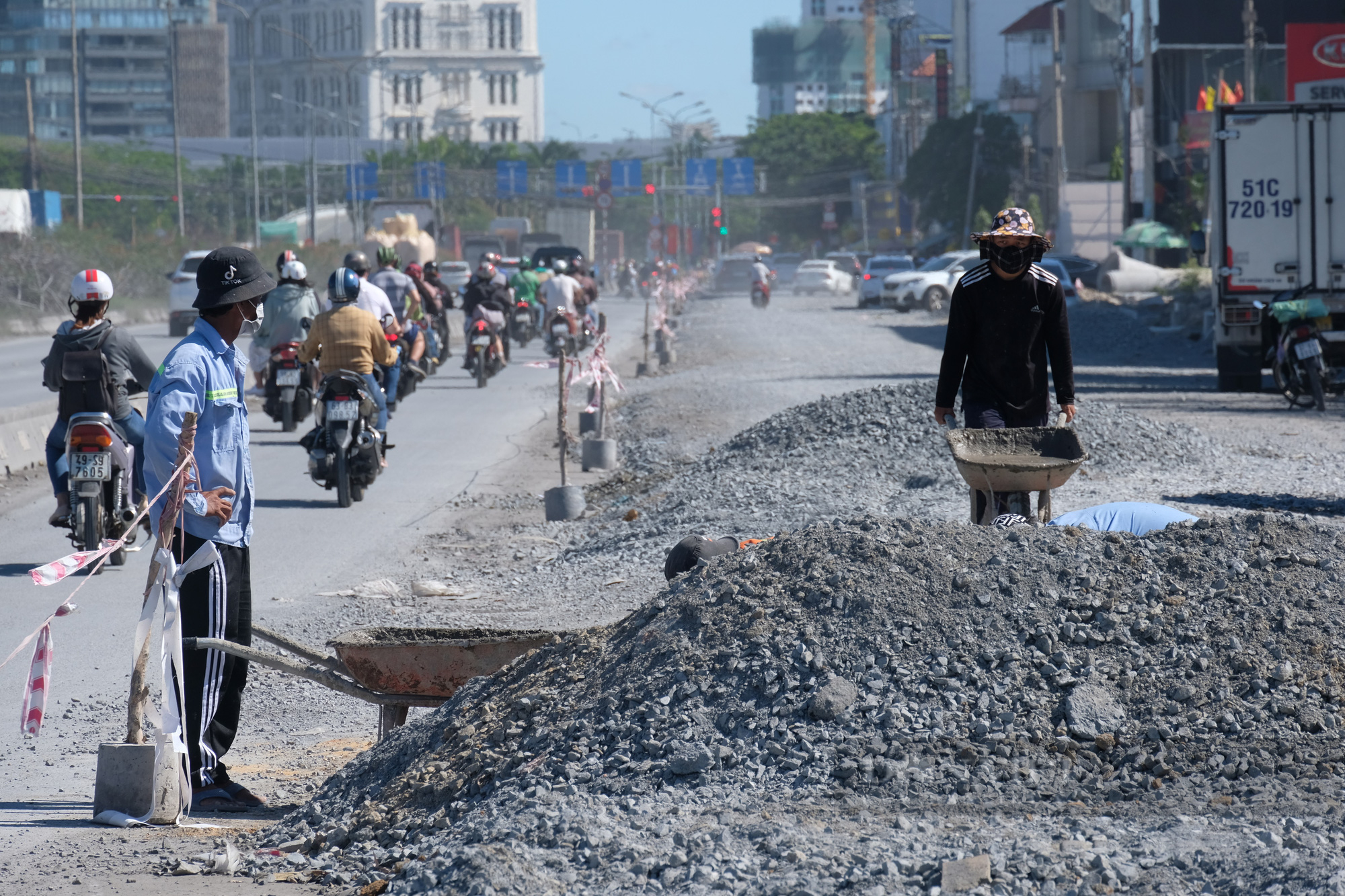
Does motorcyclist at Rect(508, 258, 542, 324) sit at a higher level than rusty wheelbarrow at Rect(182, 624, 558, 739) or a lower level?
higher

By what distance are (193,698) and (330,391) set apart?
22.3 ft

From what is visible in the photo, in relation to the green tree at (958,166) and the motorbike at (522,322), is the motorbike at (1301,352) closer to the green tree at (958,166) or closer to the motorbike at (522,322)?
the motorbike at (522,322)

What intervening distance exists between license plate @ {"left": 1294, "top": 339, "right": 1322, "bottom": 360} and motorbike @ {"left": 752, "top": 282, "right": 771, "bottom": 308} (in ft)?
105

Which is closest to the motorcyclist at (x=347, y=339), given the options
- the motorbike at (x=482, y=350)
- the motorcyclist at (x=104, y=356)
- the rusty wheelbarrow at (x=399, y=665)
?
the motorcyclist at (x=104, y=356)

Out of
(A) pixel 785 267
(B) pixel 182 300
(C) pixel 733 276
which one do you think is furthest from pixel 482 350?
(A) pixel 785 267

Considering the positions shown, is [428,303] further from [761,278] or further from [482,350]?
[761,278]

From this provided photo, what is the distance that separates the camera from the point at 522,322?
30.3 meters

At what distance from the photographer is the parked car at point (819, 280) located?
202ft

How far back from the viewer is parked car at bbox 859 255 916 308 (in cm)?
4841

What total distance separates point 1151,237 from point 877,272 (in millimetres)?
9209

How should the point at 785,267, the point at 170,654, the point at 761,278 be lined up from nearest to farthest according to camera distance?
the point at 170,654 < the point at 761,278 < the point at 785,267

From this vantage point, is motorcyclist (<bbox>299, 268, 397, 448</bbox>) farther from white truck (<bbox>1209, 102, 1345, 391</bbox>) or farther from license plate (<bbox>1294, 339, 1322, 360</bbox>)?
white truck (<bbox>1209, 102, 1345, 391</bbox>)

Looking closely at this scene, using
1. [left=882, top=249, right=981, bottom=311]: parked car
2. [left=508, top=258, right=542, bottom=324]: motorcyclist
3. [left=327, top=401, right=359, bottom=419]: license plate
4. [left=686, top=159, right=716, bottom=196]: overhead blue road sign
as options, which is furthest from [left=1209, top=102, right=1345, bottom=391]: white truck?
[left=686, top=159, right=716, bottom=196]: overhead blue road sign

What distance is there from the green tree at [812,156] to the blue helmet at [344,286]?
348 feet
